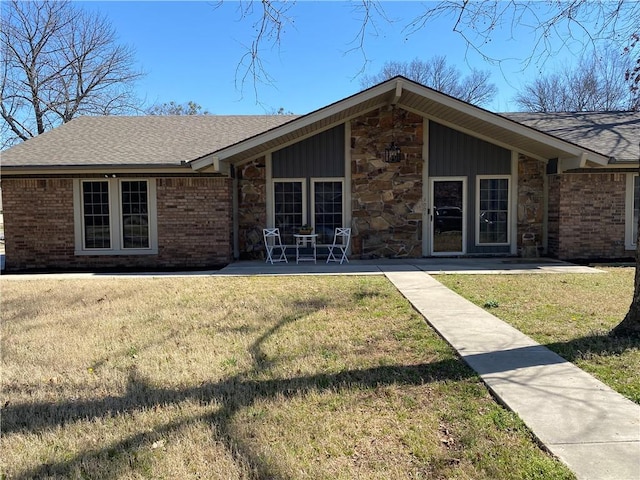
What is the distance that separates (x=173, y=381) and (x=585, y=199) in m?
10.7

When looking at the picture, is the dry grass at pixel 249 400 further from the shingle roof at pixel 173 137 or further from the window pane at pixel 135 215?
the shingle roof at pixel 173 137

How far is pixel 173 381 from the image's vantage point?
3977mm

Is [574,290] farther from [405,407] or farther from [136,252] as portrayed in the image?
→ [136,252]

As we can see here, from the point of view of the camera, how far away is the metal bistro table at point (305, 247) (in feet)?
38.3

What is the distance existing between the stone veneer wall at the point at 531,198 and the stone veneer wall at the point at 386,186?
2.56 meters

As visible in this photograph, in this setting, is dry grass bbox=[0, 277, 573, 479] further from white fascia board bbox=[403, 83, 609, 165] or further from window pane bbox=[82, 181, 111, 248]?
white fascia board bbox=[403, 83, 609, 165]

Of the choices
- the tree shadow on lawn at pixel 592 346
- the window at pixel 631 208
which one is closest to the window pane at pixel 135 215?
the tree shadow on lawn at pixel 592 346

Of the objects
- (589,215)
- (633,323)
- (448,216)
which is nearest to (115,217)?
(448,216)

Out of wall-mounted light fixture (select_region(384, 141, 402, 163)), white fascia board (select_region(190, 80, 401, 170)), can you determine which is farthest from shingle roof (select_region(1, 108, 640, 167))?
wall-mounted light fixture (select_region(384, 141, 402, 163))

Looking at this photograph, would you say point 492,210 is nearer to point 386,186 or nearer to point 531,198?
point 531,198

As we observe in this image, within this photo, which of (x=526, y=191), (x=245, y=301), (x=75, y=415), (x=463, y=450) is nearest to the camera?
(x=463, y=450)

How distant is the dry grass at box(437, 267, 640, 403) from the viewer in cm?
411

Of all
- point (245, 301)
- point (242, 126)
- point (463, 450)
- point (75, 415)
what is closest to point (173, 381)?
point (75, 415)

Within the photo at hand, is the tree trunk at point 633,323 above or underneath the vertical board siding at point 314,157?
underneath
